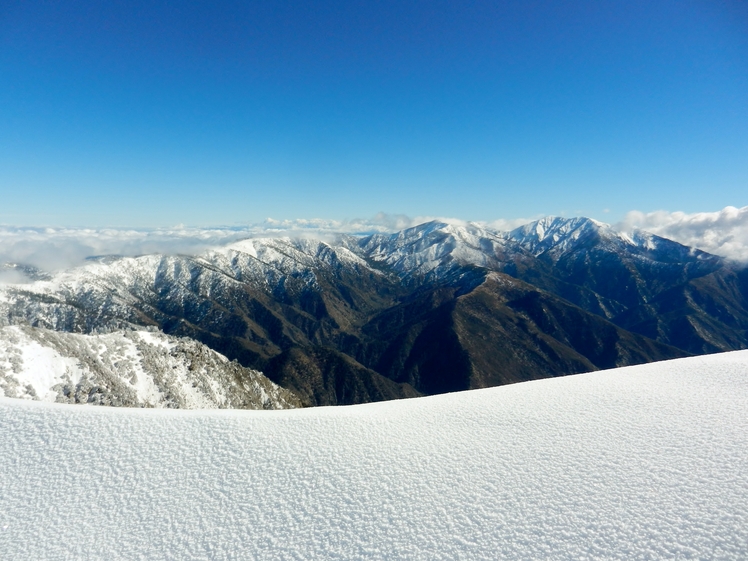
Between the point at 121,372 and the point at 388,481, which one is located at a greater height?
the point at 388,481

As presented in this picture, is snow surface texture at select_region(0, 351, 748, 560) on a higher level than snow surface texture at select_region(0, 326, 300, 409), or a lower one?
higher

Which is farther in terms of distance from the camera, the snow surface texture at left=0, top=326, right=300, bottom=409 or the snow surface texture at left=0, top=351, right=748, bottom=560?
the snow surface texture at left=0, top=326, right=300, bottom=409

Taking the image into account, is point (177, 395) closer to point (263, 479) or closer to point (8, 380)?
point (8, 380)

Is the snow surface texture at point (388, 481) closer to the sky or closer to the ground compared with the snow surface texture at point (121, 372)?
closer to the sky

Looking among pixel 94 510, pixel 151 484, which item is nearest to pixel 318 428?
pixel 151 484
